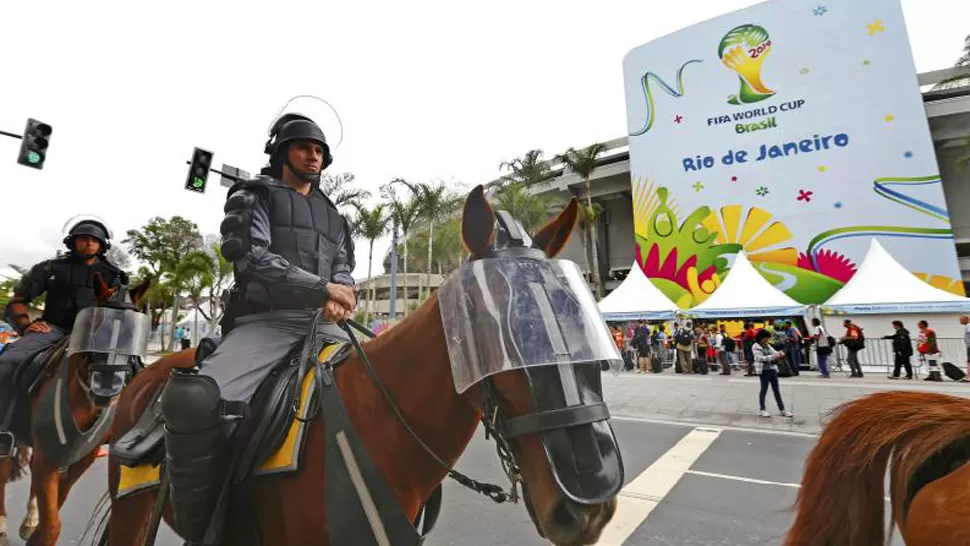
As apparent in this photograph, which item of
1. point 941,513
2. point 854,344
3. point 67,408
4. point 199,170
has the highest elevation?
point 199,170

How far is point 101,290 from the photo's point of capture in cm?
375

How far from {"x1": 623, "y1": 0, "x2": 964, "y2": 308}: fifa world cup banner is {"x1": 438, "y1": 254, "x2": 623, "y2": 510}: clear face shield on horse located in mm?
28079

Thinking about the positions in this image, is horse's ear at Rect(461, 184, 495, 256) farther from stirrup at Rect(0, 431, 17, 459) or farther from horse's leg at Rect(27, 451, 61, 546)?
stirrup at Rect(0, 431, 17, 459)

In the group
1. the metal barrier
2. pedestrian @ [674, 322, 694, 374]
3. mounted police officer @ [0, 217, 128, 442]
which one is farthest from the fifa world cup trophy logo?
mounted police officer @ [0, 217, 128, 442]

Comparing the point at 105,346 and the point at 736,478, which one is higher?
the point at 105,346

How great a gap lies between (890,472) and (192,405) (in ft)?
8.44

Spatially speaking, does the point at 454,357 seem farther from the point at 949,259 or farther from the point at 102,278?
the point at 949,259

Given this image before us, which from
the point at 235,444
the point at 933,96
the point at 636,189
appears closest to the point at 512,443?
the point at 235,444

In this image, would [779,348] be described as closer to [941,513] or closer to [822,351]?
[822,351]

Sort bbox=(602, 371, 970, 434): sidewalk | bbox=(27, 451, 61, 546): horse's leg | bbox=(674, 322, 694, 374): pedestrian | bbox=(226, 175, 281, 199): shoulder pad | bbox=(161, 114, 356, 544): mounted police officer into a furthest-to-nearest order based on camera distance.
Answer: bbox=(674, 322, 694, 374): pedestrian
bbox=(602, 371, 970, 434): sidewalk
bbox=(27, 451, 61, 546): horse's leg
bbox=(226, 175, 281, 199): shoulder pad
bbox=(161, 114, 356, 544): mounted police officer

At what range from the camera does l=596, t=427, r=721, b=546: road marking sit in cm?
386

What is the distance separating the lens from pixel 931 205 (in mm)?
21875

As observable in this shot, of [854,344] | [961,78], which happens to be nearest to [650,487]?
[854,344]

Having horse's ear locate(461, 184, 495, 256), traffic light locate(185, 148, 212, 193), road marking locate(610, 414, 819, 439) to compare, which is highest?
traffic light locate(185, 148, 212, 193)
